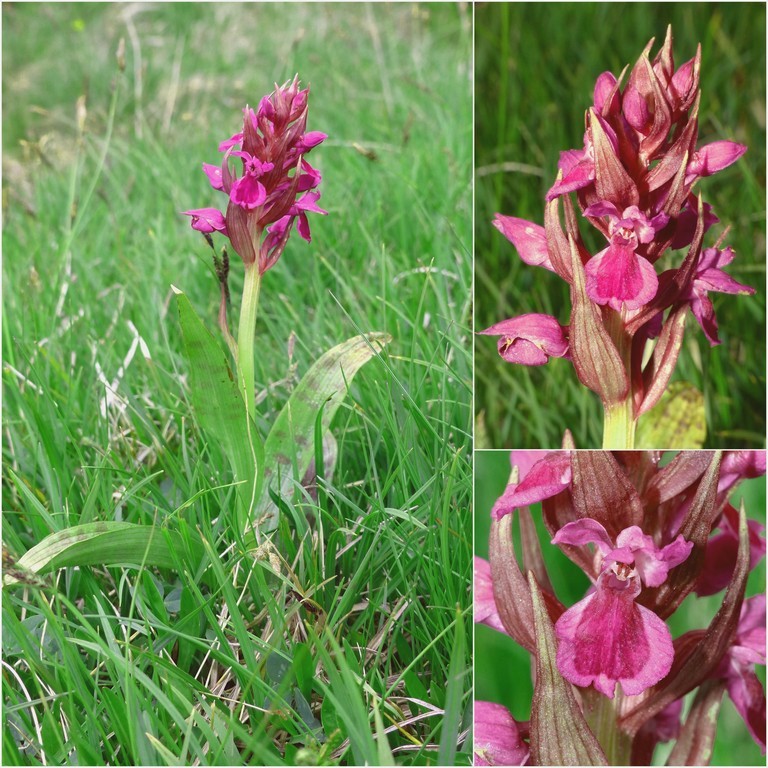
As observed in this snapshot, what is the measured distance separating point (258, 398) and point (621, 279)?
407 millimetres

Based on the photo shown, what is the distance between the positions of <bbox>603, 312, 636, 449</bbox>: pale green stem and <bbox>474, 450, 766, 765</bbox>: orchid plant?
1.0 inches

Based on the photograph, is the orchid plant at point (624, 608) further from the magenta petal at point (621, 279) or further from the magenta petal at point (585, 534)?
the magenta petal at point (621, 279)

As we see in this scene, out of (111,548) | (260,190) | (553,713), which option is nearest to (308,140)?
(260,190)

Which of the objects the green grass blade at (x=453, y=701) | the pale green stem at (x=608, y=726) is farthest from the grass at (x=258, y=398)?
the pale green stem at (x=608, y=726)

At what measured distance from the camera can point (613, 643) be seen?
0.54m

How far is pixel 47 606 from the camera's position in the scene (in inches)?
24.2

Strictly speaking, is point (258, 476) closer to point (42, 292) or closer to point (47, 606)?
point (47, 606)

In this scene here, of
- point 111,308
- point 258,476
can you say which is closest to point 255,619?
point 258,476

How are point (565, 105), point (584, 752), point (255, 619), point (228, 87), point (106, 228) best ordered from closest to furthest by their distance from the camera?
point (584, 752) < point (255, 619) < point (565, 105) < point (106, 228) < point (228, 87)

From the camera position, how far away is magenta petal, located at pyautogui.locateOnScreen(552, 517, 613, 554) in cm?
53

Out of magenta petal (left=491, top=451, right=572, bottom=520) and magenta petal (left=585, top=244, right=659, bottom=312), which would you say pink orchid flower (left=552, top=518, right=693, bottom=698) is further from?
magenta petal (left=585, top=244, right=659, bottom=312)

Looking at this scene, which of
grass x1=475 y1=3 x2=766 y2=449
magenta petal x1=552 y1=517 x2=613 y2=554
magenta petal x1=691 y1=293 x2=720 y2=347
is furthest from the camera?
grass x1=475 y1=3 x2=766 y2=449

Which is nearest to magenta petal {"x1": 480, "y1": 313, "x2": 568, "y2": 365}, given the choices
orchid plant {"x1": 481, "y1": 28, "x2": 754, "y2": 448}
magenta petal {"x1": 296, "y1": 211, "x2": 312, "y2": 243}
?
orchid plant {"x1": 481, "y1": 28, "x2": 754, "y2": 448}

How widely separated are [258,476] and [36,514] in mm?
232
